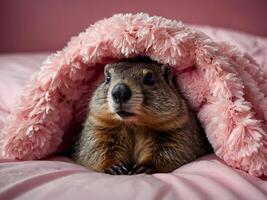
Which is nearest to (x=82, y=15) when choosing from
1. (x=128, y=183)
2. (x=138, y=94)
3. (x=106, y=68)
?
(x=106, y=68)

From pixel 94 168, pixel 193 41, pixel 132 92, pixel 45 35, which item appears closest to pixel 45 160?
pixel 94 168

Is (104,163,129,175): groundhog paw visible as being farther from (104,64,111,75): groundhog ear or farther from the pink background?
the pink background

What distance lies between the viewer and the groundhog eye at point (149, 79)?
3.87 ft

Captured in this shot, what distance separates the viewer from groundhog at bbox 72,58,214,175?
3.77 ft

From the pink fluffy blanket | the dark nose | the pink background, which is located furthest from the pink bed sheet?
the pink background

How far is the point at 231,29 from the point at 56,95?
61.4 inches

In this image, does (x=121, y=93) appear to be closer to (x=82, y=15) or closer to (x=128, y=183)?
(x=128, y=183)

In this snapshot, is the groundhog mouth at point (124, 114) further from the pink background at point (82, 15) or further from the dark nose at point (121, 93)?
the pink background at point (82, 15)

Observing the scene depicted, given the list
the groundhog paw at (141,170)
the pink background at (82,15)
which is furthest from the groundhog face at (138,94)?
the pink background at (82,15)

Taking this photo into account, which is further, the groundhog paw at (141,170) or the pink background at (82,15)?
the pink background at (82,15)

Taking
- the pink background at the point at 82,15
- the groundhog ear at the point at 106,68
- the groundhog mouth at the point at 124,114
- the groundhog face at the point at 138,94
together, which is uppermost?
the pink background at the point at 82,15

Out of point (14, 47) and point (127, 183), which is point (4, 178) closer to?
point (127, 183)

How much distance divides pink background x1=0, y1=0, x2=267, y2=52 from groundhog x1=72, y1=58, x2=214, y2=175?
1.38 m

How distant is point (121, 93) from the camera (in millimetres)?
1083
